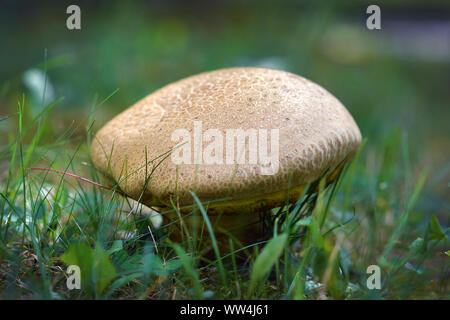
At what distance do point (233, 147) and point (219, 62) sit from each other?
2602 millimetres

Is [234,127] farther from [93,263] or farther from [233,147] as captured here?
[93,263]

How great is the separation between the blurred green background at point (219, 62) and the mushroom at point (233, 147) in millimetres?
722

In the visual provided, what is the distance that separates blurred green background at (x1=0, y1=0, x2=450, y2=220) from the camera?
2883 mm

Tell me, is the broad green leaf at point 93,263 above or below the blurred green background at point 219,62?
below

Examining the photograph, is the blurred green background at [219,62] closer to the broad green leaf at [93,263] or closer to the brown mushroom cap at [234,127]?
the brown mushroom cap at [234,127]

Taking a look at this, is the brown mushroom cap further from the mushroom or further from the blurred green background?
the blurred green background

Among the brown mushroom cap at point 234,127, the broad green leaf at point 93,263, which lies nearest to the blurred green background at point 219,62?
the brown mushroom cap at point 234,127

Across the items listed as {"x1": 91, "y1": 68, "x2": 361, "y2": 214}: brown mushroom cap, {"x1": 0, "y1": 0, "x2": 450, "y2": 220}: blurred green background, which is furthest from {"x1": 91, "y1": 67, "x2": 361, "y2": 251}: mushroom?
{"x1": 0, "y1": 0, "x2": 450, "y2": 220}: blurred green background

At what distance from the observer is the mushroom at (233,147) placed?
1068 mm

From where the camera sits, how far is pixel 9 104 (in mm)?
3076

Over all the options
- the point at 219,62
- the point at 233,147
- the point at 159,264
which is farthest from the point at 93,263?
the point at 219,62
